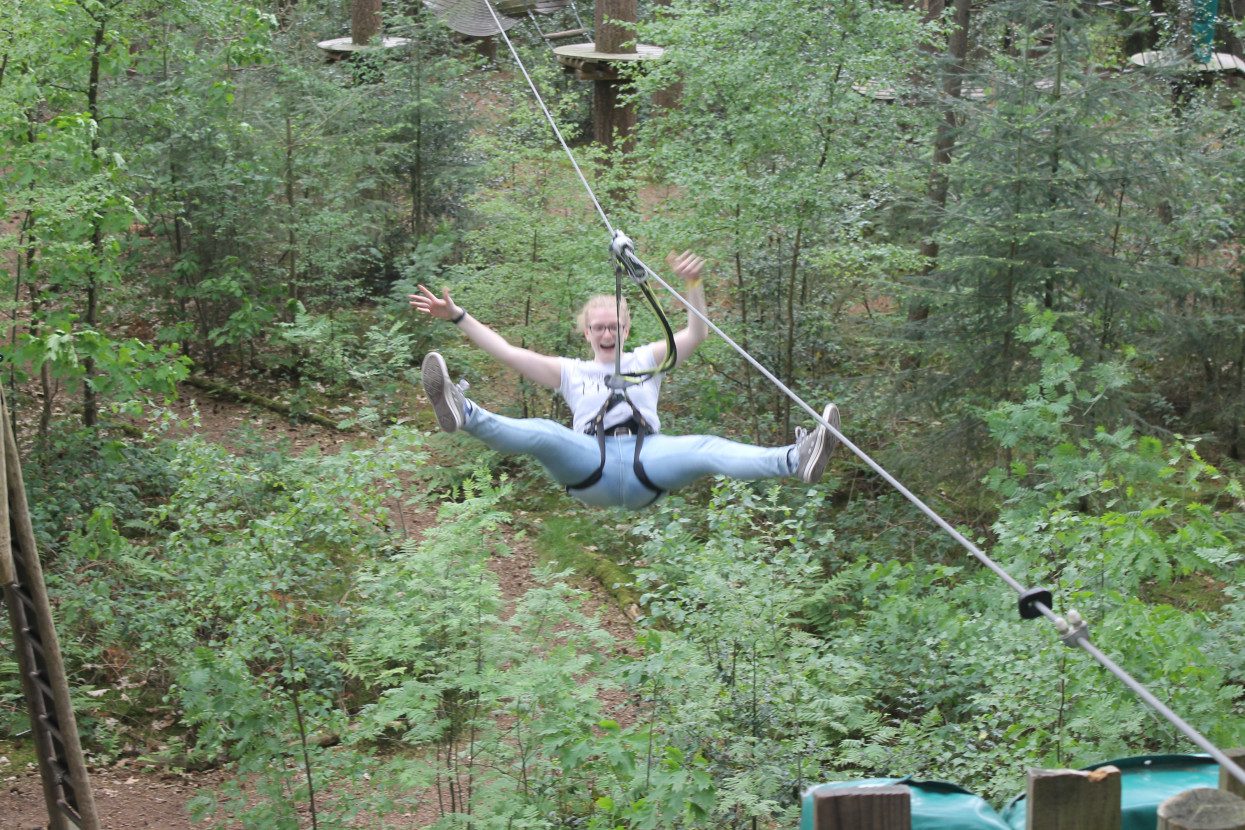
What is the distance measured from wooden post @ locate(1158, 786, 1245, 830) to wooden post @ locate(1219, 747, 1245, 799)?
0.12 meters

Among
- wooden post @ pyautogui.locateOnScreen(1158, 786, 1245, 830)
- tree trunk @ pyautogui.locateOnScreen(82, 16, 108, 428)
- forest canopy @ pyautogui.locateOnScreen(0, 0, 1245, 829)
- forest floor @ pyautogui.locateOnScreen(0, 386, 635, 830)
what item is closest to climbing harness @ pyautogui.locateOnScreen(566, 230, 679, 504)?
forest canopy @ pyautogui.locateOnScreen(0, 0, 1245, 829)

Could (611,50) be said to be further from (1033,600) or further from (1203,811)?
(1203,811)

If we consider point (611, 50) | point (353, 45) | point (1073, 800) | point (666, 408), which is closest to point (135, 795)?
point (666, 408)

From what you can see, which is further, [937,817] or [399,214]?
[399,214]

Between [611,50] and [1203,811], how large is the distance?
33.5 ft

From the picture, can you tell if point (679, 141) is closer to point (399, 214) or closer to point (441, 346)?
point (441, 346)

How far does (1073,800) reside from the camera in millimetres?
1584

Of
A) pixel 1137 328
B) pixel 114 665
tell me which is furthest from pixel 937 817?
pixel 1137 328

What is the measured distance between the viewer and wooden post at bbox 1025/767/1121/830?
1578 mm

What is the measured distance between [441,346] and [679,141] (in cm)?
333

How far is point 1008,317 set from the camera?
7586mm

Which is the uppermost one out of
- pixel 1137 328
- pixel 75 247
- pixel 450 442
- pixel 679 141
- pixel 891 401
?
pixel 679 141

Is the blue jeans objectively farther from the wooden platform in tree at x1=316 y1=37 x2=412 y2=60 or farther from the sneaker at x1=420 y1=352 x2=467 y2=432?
the wooden platform in tree at x1=316 y1=37 x2=412 y2=60

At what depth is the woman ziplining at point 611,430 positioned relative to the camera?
145 inches
